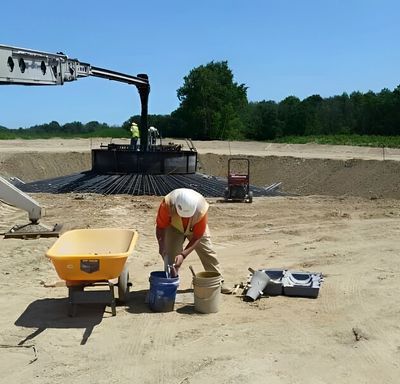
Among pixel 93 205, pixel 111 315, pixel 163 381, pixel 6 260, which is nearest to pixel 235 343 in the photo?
pixel 163 381

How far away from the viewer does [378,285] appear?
23.8ft

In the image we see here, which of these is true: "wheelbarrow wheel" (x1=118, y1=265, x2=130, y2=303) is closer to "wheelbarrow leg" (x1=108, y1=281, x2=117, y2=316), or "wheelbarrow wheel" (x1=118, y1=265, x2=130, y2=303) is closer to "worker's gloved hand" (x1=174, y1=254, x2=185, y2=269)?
"wheelbarrow leg" (x1=108, y1=281, x2=117, y2=316)

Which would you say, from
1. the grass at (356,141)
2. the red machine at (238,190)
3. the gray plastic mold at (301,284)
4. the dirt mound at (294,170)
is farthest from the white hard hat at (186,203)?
the grass at (356,141)

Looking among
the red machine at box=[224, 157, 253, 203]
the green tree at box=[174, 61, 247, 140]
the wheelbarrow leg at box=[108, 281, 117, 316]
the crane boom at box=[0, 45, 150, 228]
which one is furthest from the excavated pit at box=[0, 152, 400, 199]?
the green tree at box=[174, 61, 247, 140]

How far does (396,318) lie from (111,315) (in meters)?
2.96

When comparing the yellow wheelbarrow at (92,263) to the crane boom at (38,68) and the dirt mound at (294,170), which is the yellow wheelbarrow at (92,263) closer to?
the crane boom at (38,68)

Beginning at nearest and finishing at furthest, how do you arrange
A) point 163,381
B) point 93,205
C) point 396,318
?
point 163,381 → point 396,318 → point 93,205

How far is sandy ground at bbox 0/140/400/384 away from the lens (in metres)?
4.77

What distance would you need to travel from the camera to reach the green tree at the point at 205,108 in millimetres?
53000

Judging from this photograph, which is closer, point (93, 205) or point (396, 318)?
point (396, 318)

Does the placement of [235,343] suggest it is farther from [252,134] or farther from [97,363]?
[252,134]

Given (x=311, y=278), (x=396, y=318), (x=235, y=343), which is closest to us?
(x=235, y=343)

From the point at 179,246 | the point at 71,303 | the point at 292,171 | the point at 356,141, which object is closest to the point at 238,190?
the point at 179,246

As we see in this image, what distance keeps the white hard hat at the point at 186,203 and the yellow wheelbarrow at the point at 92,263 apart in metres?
0.65
